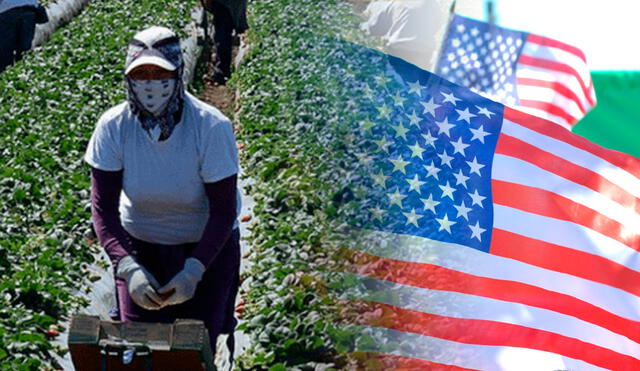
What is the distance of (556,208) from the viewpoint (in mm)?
4492

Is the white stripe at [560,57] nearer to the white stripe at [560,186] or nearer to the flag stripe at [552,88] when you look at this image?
the flag stripe at [552,88]

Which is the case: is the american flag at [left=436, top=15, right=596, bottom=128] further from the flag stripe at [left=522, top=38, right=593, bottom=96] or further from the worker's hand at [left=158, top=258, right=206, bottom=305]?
the worker's hand at [left=158, top=258, right=206, bottom=305]

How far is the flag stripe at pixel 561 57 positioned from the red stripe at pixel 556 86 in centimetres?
10

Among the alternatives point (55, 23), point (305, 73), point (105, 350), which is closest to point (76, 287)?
point (105, 350)

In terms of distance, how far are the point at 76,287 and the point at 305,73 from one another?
18.7ft

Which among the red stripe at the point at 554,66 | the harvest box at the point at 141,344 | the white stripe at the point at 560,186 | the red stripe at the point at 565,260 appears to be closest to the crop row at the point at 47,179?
the harvest box at the point at 141,344

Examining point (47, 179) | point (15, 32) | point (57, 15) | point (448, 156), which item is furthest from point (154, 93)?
point (57, 15)

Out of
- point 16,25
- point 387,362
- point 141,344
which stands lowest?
point 387,362

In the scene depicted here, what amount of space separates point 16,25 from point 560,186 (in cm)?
738

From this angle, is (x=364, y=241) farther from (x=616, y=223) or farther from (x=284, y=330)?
(x=616, y=223)

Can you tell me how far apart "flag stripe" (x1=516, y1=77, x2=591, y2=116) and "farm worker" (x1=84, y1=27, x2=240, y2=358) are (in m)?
2.58

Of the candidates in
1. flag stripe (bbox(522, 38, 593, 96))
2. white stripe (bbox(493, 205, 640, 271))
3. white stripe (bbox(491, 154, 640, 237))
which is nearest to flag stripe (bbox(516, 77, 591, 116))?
flag stripe (bbox(522, 38, 593, 96))

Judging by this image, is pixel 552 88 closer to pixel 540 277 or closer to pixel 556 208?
pixel 556 208

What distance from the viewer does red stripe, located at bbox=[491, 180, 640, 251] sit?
442 centimetres
